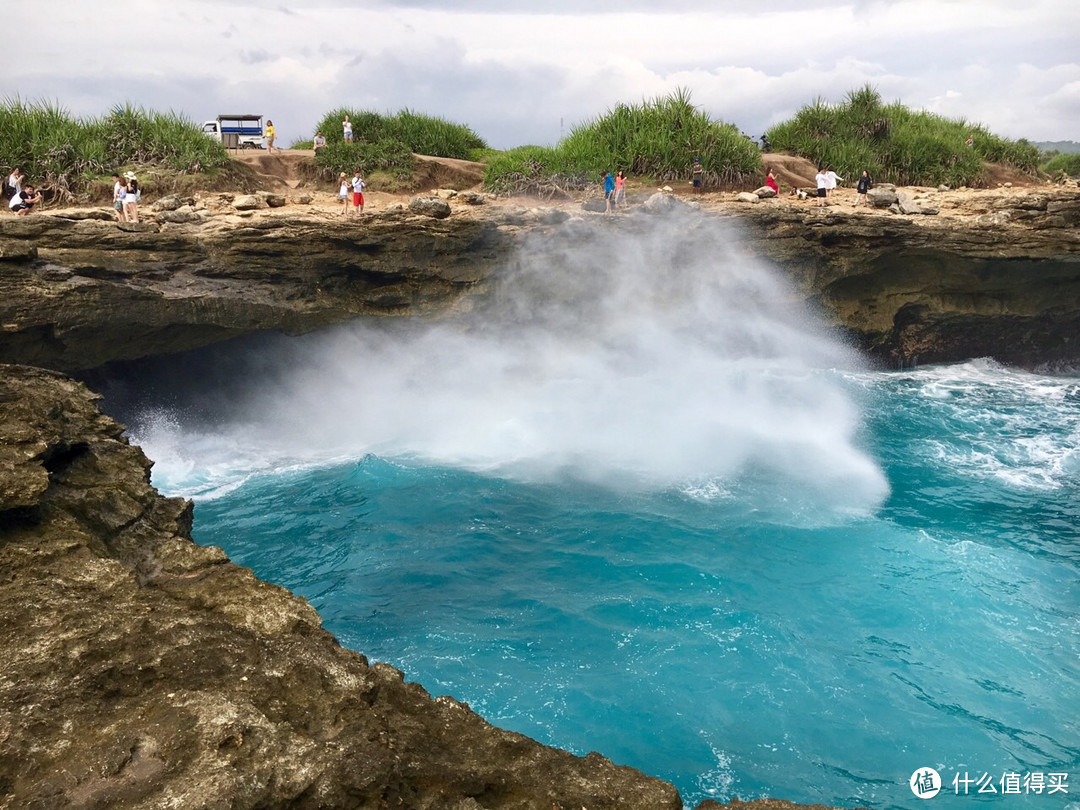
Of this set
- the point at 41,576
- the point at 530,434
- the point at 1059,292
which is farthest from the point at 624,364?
the point at 41,576

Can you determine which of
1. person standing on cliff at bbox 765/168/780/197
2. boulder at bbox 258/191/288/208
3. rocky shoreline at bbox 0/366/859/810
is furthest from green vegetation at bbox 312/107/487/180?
rocky shoreline at bbox 0/366/859/810

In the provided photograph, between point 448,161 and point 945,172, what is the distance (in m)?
14.3

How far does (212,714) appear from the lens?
366 cm

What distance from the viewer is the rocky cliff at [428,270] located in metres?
12.7

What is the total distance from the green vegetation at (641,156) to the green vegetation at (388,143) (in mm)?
2297

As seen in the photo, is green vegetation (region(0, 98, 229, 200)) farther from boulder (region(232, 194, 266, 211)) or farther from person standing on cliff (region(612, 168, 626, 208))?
person standing on cliff (region(612, 168, 626, 208))

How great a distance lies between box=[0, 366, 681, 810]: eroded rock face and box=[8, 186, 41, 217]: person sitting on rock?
38.1ft

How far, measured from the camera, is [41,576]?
16.1 ft

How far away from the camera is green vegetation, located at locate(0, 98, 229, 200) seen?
16.6 metres

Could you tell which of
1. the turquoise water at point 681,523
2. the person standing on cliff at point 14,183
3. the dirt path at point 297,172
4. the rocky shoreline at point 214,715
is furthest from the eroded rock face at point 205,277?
the rocky shoreline at point 214,715

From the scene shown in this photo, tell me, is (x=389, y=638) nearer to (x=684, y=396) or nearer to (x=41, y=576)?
(x=41, y=576)

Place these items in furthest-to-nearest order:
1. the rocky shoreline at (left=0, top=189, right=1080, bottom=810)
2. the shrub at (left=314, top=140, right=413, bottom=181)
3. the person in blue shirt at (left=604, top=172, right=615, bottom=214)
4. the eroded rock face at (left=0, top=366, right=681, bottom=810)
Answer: the shrub at (left=314, top=140, right=413, bottom=181), the person in blue shirt at (left=604, top=172, right=615, bottom=214), the rocky shoreline at (left=0, top=189, right=1080, bottom=810), the eroded rock face at (left=0, top=366, right=681, bottom=810)

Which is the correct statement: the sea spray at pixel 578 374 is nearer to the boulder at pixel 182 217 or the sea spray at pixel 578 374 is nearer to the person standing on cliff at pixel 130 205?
the boulder at pixel 182 217

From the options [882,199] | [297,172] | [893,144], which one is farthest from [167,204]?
[893,144]
